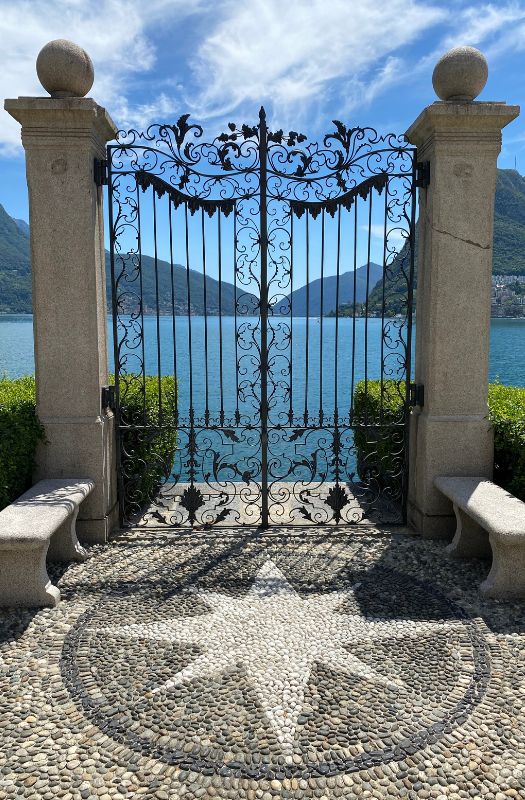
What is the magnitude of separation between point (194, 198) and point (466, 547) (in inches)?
163

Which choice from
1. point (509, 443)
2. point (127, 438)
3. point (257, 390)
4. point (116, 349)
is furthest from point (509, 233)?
point (116, 349)

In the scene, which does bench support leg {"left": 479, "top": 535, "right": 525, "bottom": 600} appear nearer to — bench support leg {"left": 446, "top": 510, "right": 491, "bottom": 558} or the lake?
bench support leg {"left": 446, "top": 510, "right": 491, "bottom": 558}

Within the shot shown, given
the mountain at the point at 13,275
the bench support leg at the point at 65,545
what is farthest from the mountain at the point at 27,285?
the bench support leg at the point at 65,545

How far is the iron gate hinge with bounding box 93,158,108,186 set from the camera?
5.36m

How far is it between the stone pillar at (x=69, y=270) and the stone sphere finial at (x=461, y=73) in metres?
3.06

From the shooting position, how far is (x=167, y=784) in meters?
2.68

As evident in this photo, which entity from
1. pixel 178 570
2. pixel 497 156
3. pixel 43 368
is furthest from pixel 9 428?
pixel 497 156

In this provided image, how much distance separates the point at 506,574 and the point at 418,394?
6.46 ft

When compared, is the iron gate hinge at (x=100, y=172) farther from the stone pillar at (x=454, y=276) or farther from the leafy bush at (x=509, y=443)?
the leafy bush at (x=509, y=443)

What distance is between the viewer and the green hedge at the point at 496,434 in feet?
17.1

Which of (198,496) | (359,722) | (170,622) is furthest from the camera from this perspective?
(198,496)

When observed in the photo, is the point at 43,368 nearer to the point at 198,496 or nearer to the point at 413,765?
the point at 198,496

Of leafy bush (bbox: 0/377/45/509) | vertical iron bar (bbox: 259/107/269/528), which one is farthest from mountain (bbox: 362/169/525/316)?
leafy bush (bbox: 0/377/45/509)

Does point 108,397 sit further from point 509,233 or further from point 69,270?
point 509,233
